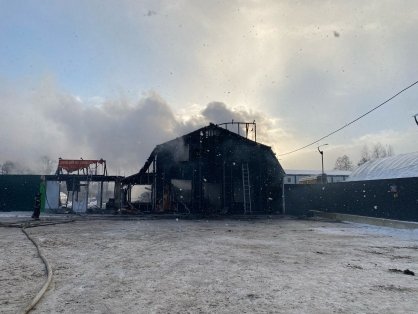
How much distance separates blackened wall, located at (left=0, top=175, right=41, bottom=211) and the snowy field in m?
18.2

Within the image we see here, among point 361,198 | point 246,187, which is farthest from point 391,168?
point 246,187

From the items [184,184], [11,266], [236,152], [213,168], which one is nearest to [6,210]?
[184,184]

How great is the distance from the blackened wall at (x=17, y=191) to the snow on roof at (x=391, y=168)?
80.0ft

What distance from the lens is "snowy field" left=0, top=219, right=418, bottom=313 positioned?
13.8 ft

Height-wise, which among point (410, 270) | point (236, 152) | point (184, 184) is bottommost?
point (410, 270)

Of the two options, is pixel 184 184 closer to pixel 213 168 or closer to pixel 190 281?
pixel 213 168

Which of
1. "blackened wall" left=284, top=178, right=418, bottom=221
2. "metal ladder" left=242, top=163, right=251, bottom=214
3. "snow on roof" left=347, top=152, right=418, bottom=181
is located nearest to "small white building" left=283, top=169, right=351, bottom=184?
"blackened wall" left=284, top=178, right=418, bottom=221

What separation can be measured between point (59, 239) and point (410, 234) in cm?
1238

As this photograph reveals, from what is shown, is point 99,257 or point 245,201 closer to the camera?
point 99,257

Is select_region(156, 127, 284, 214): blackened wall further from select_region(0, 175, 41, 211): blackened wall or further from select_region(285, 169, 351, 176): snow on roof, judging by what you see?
select_region(285, 169, 351, 176): snow on roof

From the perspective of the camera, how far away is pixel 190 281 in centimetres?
534

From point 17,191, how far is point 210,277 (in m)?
24.8

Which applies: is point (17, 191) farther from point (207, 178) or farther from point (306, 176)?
point (306, 176)

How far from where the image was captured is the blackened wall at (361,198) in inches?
598
